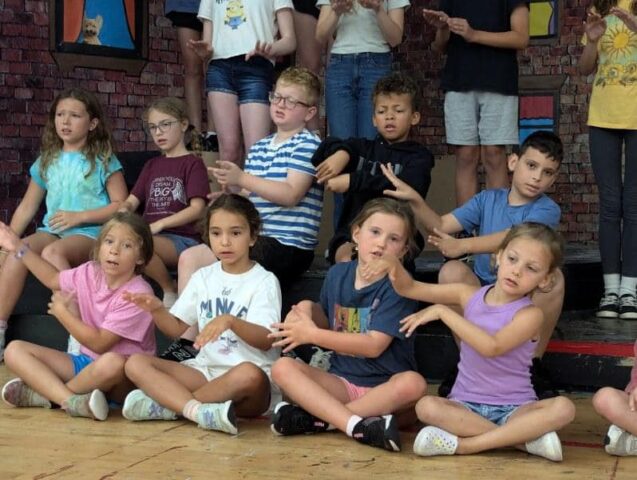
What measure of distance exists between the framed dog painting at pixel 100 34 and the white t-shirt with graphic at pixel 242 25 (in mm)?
1978

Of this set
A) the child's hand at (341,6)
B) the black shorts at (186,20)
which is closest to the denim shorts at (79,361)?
the child's hand at (341,6)

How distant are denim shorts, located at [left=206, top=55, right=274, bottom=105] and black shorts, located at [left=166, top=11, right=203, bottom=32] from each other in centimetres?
80

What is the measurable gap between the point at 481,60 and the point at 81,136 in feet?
6.10

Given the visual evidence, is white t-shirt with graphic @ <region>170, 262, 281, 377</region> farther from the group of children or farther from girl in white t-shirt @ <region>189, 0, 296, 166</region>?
girl in white t-shirt @ <region>189, 0, 296, 166</region>

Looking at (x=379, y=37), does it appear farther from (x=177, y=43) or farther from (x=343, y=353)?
(x=177, y=43)

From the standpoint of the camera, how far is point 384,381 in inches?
151

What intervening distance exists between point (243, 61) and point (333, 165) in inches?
46.4

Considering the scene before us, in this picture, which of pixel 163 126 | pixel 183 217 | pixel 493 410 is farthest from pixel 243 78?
pixel 493 410

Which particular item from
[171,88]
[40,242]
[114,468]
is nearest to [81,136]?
[40,242]

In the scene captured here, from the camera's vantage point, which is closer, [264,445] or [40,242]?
[264,445]

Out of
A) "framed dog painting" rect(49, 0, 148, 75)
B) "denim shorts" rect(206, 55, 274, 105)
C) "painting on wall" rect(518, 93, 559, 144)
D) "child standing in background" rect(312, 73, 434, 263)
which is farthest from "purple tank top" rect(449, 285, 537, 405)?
"painting on wall" rect(518, 93, 559, 144)

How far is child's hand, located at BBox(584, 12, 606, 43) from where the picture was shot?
4.73 meters

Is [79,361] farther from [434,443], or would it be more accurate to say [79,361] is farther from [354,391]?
[434,443]

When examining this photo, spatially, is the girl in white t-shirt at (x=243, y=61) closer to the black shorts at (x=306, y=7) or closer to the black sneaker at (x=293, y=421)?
the black shorts at (x=306, y=7)
